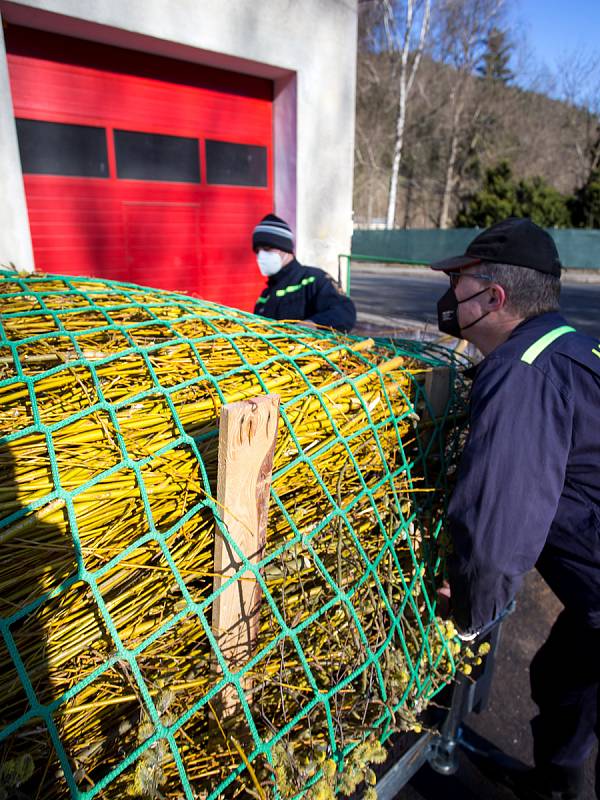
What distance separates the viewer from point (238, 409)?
3.35 ft

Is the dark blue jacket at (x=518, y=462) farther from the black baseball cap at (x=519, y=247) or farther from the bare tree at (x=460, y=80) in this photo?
the bare tree at (x=460, y=80)

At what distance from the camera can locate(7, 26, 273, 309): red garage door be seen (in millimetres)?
4012

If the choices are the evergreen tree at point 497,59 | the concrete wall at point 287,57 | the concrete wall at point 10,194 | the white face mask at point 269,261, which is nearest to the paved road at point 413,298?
the concrete wall at point 287,57

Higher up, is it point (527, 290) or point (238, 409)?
point (527, 290)

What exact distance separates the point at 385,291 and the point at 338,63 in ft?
25.3

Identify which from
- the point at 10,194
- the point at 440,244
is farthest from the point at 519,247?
the point at 440,244

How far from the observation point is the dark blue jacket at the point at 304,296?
3270mm

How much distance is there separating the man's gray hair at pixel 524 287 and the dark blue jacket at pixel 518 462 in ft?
0.43

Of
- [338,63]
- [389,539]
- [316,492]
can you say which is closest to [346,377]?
[316,492]

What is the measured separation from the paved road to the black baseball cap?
166 inches

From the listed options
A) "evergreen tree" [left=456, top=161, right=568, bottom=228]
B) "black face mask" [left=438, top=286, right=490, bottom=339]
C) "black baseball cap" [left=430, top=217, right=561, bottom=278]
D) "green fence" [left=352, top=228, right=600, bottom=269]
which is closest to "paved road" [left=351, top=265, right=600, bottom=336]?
"green fence" [left=352, top=228, right=600, bottom=269]

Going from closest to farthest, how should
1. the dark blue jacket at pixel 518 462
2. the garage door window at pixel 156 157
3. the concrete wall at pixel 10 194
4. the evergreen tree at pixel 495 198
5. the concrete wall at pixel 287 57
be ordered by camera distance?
the dark blue jacket at pixel 518 462
the concrete wall at pixel 10 194
the concrete wall at pixel 287 57
the garage door window at pixel 156 157
the evergreen tree at pixel 495 198

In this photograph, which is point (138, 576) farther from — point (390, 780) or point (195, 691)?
point (390, 780)

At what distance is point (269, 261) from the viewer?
3320 millimetres
